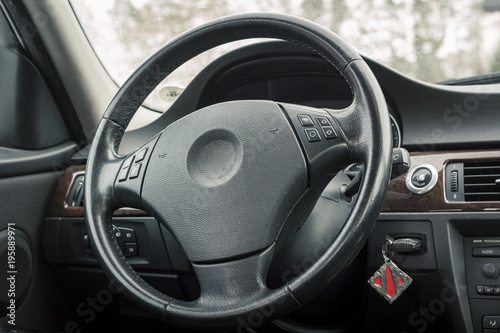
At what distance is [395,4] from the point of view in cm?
148

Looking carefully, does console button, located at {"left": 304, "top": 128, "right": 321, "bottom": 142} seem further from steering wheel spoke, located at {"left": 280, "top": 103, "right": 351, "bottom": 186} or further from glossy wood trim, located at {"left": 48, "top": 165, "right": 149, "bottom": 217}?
glossy wood trim, located at {"left": 48, "top": 165, "right": 149, "bottom": 217}

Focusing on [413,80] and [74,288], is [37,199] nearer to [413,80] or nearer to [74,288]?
[74,288]

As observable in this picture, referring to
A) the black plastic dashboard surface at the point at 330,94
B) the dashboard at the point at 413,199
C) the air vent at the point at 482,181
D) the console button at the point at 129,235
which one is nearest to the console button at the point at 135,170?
the dashboard at the point at 413,199

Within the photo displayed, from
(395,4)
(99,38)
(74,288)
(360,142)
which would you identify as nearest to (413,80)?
(395,4)

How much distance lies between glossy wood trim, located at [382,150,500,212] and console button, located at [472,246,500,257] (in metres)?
0.10

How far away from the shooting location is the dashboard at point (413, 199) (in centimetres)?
122

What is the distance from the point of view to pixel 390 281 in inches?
47.0

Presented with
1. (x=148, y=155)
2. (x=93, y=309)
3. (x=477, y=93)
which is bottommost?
(x=93, y=309)

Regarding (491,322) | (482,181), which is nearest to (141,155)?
(482,181)

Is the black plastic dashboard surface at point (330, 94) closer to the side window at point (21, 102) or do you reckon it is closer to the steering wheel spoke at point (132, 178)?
the side window at point (21, 102)

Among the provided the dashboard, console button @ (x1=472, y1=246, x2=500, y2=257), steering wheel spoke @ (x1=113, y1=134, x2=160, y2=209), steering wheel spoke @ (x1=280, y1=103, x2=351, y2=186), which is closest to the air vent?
the dashboard

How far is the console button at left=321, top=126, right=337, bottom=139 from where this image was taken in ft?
3.25

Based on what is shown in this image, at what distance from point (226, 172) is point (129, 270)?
26 cm

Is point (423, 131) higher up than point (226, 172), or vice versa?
point (226, 172)
